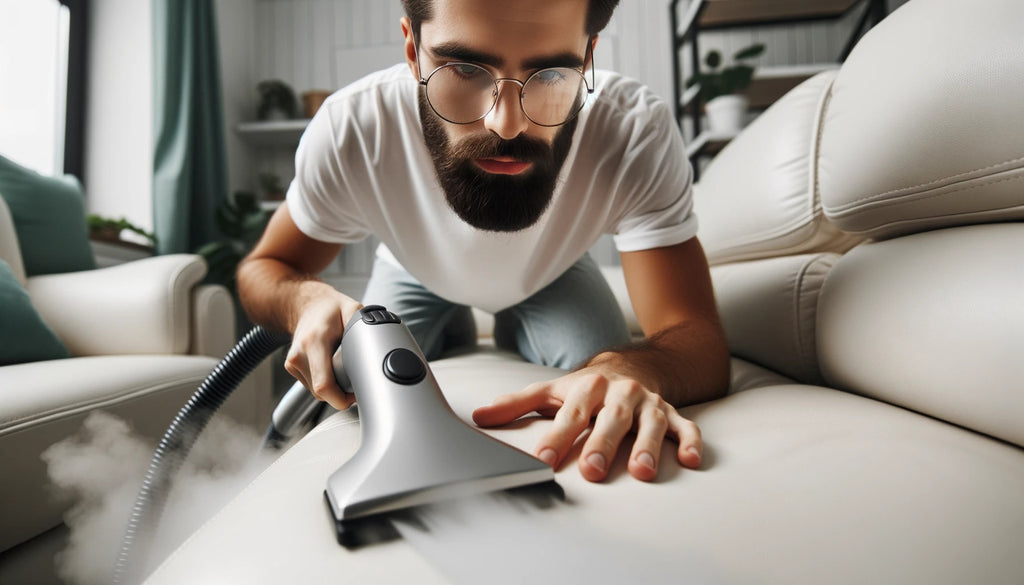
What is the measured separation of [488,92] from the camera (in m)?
0.70

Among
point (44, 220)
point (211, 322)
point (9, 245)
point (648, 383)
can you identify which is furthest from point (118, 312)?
point (648, 383)

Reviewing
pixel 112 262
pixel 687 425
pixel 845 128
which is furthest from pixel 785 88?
pixel 112 262

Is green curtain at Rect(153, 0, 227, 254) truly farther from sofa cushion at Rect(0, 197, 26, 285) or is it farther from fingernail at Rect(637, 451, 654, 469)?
fingernail at Rect(637, 451, 654, 469)

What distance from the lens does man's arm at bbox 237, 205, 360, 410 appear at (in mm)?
556

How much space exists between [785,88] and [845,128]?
1.97m

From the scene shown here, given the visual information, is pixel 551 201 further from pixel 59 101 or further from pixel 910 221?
pixel 59 101

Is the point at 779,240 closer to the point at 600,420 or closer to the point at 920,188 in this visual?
the point at 920,188

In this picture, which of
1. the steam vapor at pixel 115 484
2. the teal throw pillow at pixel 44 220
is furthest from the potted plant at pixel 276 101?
the steam vapor at pixel 115 484

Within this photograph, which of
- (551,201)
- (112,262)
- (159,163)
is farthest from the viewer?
(159,163)

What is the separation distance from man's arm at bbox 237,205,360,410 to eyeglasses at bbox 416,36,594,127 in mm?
289

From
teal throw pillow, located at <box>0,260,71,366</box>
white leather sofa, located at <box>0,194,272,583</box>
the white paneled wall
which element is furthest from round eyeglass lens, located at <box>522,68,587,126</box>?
the white paneled wall

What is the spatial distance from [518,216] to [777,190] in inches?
17.9

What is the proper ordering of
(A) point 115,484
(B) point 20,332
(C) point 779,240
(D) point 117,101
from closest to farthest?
1. (A) point 115,484
2. (C) point 779,240
3. (B) point 20,332
4. (D) point 117,101

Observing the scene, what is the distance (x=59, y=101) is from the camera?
7.81 feet
